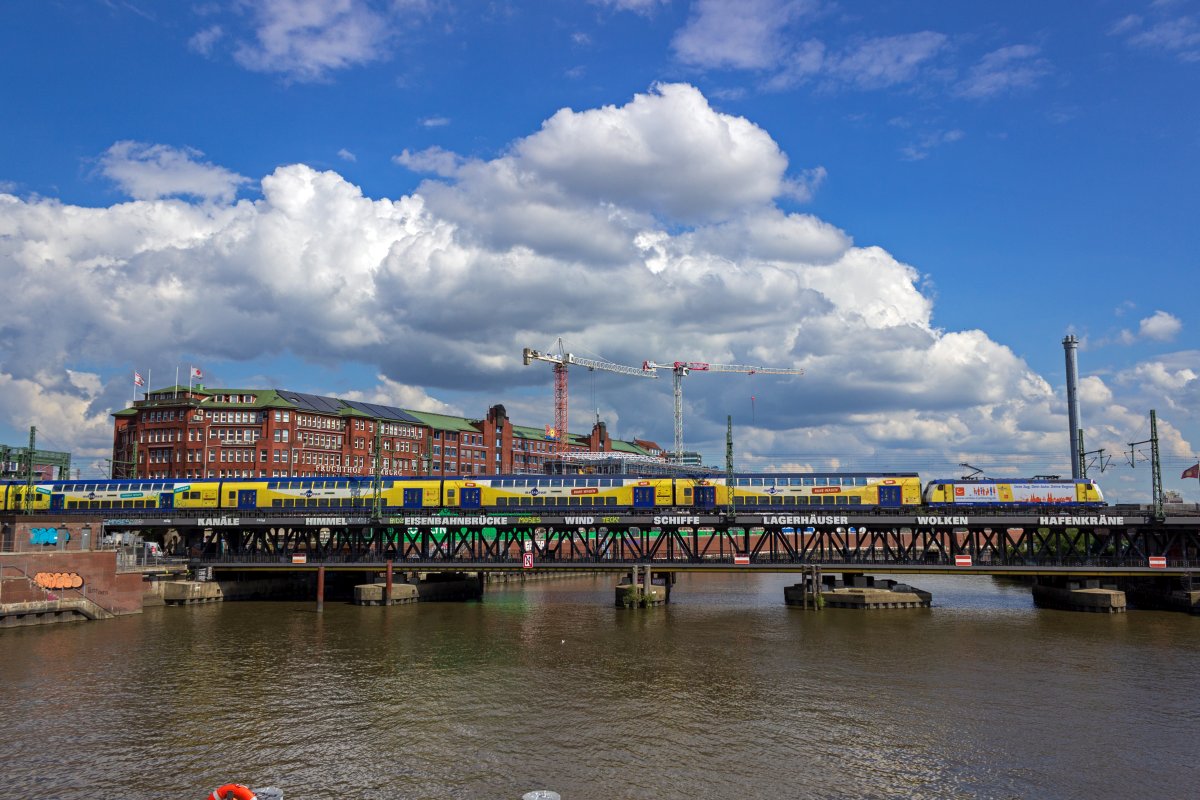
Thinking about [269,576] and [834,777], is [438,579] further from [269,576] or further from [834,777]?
[834,777]

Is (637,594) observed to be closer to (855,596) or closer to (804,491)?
(855,596)

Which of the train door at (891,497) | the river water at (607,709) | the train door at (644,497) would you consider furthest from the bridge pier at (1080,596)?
the train door at (644,497)

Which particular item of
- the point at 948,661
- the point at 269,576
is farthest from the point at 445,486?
the point at 948,661

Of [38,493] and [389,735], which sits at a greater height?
[38,493]

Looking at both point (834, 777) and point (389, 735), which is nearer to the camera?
point (834, 777)

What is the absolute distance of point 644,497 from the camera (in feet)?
298

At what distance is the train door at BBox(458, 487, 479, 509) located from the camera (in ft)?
309

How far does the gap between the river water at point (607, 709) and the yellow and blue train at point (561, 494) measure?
19043 mm

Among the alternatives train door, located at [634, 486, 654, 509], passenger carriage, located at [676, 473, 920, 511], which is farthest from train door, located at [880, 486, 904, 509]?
train door, located at [634, 486, 654, 509]

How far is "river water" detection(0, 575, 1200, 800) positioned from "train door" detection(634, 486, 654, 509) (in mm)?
21316

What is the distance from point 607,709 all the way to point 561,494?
172 feet

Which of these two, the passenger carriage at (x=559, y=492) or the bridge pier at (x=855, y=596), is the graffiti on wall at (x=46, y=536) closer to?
the passenger carriage at (x=559, y=492)

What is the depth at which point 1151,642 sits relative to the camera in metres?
59.9

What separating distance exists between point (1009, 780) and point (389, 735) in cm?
2519
